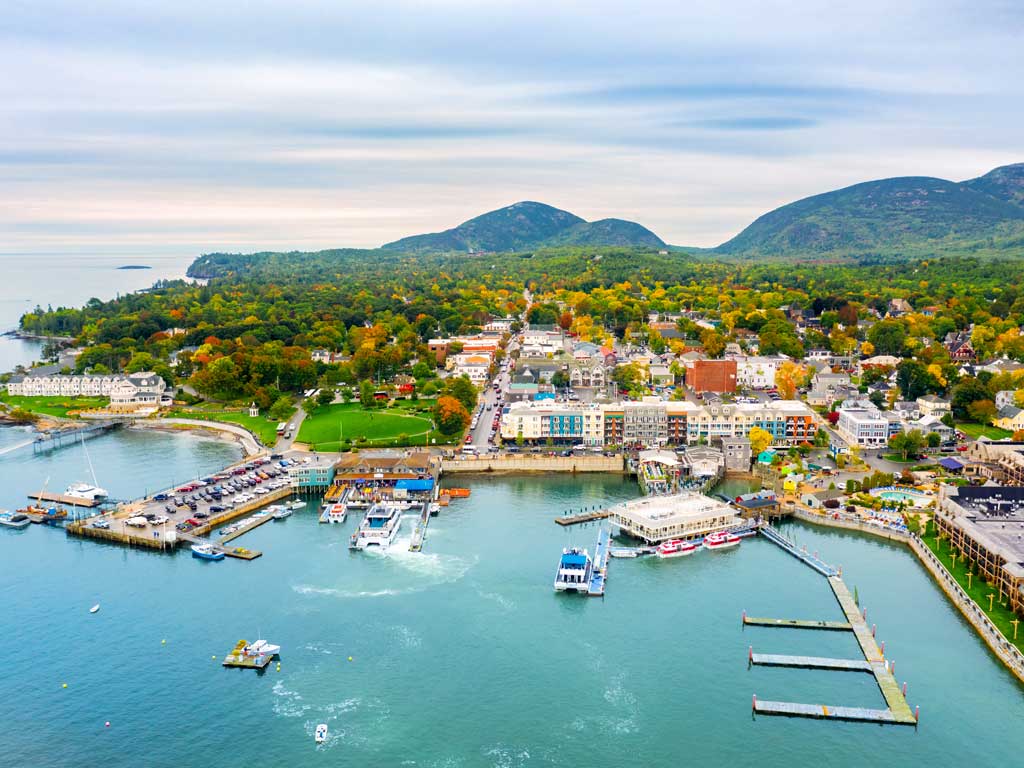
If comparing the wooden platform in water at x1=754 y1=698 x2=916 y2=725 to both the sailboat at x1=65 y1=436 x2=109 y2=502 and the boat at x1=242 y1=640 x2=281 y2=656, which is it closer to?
the boat at x1=242 y1=640 x2=281 y2=656

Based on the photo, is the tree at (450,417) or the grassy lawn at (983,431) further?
the grassy lawn at (983,431)

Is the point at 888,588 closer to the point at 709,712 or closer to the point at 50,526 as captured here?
the point at 709,712

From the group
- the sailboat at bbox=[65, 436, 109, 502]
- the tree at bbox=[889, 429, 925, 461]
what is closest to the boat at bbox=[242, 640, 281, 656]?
the sailboat at bbox=[65, 436, 109, 502]

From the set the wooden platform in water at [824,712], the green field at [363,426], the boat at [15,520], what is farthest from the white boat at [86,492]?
the wooden platform in water at [824,712]

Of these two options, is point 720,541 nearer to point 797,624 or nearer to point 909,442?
point 797,624

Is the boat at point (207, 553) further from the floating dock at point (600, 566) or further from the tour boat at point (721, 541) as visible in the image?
the tour boat at point (721, 541)
